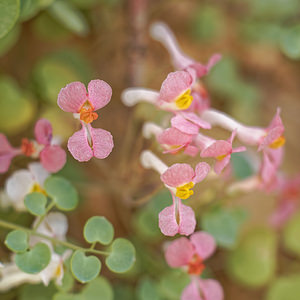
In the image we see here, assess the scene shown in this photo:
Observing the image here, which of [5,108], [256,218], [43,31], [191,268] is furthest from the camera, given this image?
[256,218]

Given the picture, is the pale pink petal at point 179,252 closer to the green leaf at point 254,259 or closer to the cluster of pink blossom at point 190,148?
the cluster of pink blossom at point 190,148

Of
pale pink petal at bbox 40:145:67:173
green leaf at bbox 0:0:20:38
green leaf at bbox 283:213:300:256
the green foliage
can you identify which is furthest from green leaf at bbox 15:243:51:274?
green leaf at bbox 283:213:300:256

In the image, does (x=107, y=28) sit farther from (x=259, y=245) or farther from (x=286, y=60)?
(x=259, y=245)

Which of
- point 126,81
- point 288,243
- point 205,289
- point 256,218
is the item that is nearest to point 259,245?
point 288,243

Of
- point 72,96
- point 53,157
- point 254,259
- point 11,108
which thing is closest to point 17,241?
point 53,157

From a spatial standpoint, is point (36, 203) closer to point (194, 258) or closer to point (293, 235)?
point (194, 258)

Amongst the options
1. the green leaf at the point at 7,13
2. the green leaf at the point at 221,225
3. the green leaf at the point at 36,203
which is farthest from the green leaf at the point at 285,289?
the green leaf at the point at 7,13
